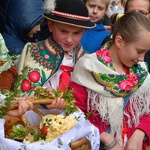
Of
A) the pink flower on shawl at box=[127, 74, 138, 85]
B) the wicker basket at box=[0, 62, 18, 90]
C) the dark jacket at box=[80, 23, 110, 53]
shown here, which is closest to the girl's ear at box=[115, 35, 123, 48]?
the pink flower on shawl at box=[127, 74, 138, 85]

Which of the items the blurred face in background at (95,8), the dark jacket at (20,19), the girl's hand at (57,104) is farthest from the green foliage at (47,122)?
the blurred face in background at (95,8)

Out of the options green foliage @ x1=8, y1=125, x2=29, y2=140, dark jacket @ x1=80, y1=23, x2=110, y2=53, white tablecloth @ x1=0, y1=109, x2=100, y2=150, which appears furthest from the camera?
dark jacket @ x1=80, y1=23, x2=110, y2=53

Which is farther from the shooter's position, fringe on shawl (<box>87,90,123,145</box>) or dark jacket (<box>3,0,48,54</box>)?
dark jacket (<box>3,0,48,54</box>)

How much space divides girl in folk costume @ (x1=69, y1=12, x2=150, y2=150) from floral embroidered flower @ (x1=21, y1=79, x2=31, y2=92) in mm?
314

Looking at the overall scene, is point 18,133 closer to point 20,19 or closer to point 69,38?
point 69,38

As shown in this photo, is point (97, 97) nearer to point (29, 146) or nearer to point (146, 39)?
point (146, 39)

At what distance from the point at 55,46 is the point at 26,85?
38cm

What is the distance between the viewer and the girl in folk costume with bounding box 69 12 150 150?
2930 millimetres

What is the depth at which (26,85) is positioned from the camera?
3014mm

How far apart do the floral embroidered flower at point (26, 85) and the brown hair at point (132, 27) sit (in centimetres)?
72

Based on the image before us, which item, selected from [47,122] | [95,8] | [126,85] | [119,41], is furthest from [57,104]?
[95,8]

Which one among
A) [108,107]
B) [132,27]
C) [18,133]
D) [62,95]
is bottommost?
[108,107]

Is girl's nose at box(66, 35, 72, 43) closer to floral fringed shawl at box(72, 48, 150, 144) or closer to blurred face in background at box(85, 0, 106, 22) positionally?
floral fringed shawl at box(72, 48, 150, 144)

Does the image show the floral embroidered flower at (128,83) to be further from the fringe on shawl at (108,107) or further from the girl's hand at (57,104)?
the girl's hand at (57,104)
